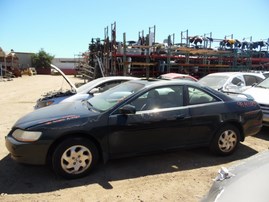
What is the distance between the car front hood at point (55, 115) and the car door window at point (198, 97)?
174 centimetres

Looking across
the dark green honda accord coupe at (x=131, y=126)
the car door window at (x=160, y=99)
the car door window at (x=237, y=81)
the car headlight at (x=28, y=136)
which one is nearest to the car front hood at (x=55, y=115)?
the dark green honda accord coupe at (x=131, y=126)

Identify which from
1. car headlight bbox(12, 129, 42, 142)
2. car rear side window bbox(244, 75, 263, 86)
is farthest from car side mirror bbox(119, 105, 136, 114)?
car rear side window bbox(244, 75, 263, 86)

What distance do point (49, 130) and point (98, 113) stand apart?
30.6 inches

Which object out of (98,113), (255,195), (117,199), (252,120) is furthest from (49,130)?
(252,120)

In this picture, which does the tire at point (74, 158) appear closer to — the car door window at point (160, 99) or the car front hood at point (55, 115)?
the car front hood at point (55, 115)

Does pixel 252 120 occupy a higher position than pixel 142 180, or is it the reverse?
pixel 252 120

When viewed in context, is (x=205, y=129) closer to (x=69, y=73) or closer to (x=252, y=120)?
(x=252, y=120)

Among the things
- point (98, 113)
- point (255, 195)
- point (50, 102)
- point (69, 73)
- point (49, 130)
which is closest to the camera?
point (255, 195)

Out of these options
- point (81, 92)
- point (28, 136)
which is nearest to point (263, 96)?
point (81, 92)

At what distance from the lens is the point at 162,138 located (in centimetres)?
456

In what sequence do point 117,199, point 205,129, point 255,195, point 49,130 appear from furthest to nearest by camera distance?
point 205,129
point 49,130
point 117,199
point 255,195

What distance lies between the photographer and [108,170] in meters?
4.46

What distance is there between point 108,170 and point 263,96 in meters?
4.78

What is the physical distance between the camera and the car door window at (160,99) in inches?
178
